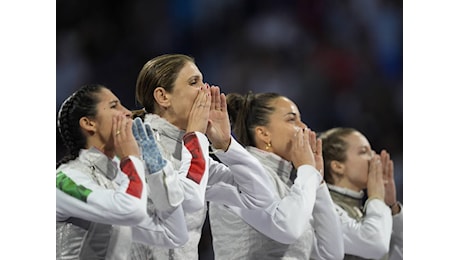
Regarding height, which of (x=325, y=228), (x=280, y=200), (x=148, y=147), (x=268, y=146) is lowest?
(x=325, y=228)

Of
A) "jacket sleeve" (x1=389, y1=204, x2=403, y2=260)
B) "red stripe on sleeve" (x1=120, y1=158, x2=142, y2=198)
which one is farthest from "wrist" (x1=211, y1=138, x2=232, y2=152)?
"jacket sleeve" (x1=389, y1=204, x2=403, y2=260)

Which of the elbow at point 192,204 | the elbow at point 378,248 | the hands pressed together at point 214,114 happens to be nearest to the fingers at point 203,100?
the hands pressed together at point 214,114

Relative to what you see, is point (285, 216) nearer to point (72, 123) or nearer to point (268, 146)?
point (268, 146)

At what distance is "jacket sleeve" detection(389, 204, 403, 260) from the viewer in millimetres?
2701

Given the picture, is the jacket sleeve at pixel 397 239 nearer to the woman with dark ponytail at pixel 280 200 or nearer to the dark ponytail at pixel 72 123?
the woman with dark ponytail at pixel 280 200

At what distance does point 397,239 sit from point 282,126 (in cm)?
64

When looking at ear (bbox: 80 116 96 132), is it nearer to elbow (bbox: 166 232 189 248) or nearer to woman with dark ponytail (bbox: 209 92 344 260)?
elbow (bbox: 166 232 189 248)

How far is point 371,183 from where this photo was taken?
8.75ft

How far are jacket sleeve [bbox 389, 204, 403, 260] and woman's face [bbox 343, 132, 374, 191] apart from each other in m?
0.15

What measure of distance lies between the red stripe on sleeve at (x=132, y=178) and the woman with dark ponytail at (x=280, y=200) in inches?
18.2

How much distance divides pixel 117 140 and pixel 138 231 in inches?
8.4

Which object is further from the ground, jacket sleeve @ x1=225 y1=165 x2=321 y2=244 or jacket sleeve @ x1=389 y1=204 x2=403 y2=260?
jacket sleeve @ x1=225 y1=165 x2=321 y2=244

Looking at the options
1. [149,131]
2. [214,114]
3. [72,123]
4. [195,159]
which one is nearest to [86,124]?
[72,123]

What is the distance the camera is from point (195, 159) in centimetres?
192
